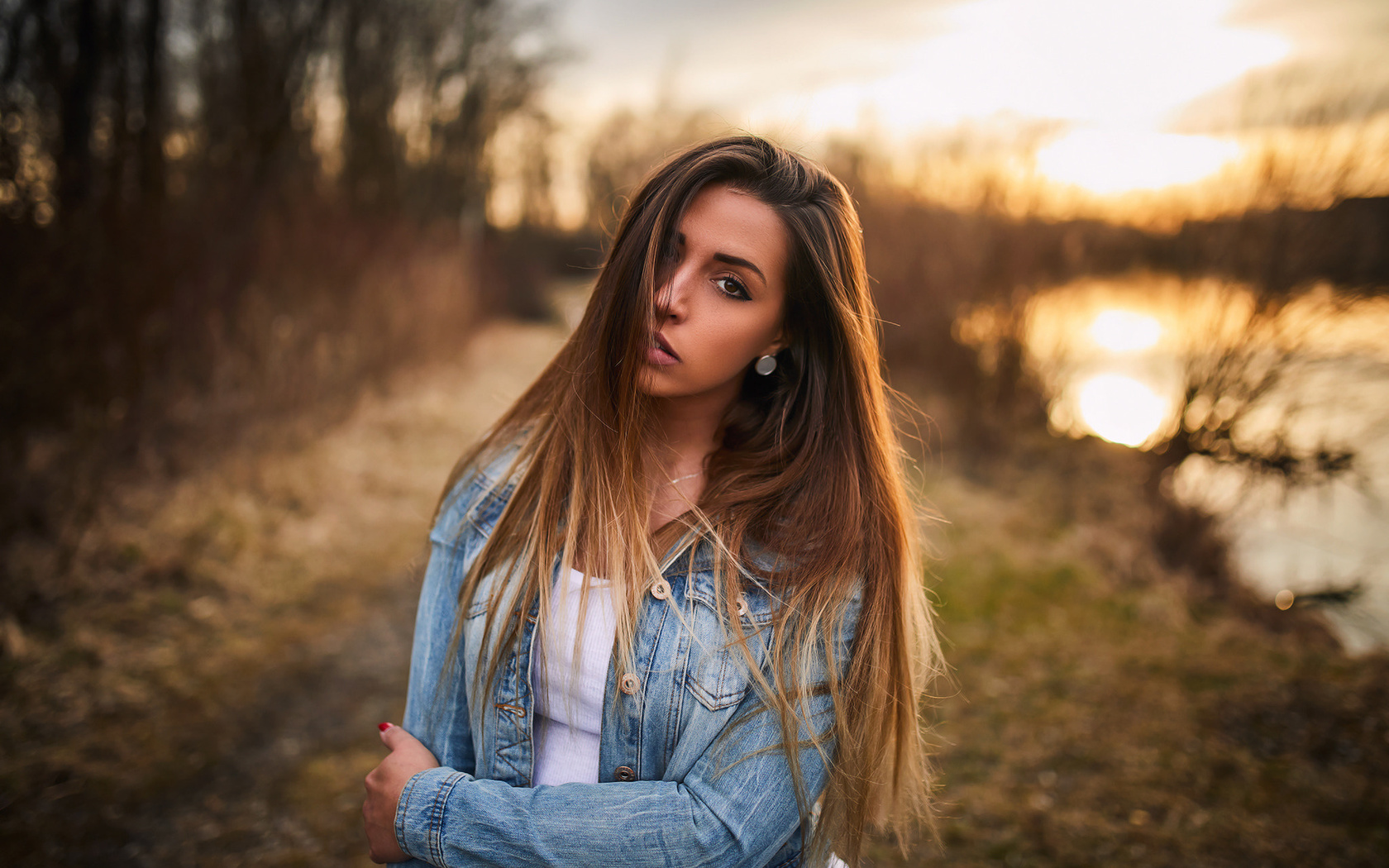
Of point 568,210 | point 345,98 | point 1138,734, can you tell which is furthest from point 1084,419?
point 568,210

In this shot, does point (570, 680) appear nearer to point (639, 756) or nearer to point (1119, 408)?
point (639, 756)

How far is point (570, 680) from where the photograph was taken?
133 centimetres

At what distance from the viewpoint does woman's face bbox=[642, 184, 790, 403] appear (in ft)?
4.57

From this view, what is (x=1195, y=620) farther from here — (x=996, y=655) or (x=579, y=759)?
(x=579, y=759)

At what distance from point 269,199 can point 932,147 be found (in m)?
6.90

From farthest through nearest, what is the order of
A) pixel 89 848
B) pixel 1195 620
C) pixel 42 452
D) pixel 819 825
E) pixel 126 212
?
1. pixel 1195 620
2. pixel 126 212
3. pixel 42 452
4. pixel 89 848
5. pixel 819 825

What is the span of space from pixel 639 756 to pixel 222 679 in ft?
10.5

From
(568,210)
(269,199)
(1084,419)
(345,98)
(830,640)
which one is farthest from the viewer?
(568,210)

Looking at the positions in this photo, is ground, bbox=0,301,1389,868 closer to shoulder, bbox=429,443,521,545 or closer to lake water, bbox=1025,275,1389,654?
shoulder, bbox=429,443,521,545

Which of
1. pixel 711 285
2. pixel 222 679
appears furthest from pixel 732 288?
pixel 222 679

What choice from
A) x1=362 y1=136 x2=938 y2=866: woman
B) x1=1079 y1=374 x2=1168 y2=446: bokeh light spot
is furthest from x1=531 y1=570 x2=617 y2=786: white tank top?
x1=1079 y1=374 x2=1168 y2=446: bokeh light spot

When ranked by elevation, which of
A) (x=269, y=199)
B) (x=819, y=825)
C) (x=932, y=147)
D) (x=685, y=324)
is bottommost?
(x=819, y=825)

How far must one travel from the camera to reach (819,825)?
1416 millimetres

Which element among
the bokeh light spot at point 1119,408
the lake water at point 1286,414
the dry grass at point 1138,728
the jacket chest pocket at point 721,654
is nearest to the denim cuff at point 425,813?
the jacket chest pocket at point 721,654
